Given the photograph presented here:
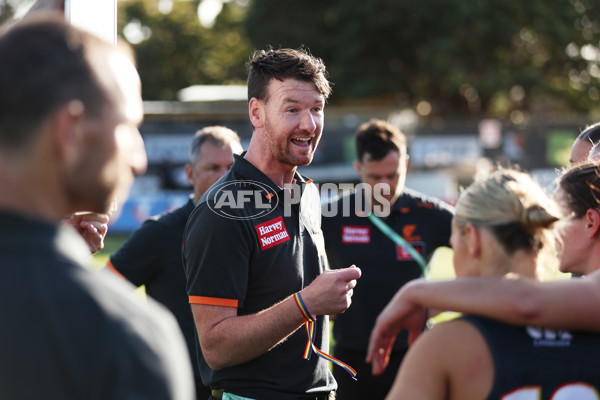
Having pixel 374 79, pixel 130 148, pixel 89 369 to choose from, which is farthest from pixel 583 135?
pixel 374 79

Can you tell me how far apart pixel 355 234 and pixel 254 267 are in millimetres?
2506

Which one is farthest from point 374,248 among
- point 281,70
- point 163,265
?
point 281,70

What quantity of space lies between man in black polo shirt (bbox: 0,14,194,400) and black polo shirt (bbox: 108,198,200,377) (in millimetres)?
3111

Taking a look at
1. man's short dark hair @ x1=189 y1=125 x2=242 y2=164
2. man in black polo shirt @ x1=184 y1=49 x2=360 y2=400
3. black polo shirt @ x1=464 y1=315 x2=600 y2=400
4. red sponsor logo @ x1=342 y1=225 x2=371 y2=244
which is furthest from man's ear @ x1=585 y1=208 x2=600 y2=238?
man's short dark hair @ x1=189 y1=125 x2=242 y2=164

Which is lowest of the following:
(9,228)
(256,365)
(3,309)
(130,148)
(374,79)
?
(256,365)

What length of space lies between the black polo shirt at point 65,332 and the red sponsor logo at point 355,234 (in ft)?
13.5

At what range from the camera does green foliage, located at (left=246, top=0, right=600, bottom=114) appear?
32219 mm

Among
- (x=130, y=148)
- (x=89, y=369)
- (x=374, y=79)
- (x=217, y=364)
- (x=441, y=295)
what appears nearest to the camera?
(x=89, y=369)

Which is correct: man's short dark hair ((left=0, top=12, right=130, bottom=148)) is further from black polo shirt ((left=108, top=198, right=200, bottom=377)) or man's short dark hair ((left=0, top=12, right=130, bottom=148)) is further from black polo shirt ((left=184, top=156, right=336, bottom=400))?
black polo shirt ((left=108, top=198, right=200, bottom=377))

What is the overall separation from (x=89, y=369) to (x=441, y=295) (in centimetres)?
120

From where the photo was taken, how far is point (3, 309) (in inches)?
54.4

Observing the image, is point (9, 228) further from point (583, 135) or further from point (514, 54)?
point (514, 54)

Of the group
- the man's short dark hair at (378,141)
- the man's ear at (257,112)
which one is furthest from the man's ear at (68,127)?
the man's short dark hair at (378,141)

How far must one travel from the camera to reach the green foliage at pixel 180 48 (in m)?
47.8
